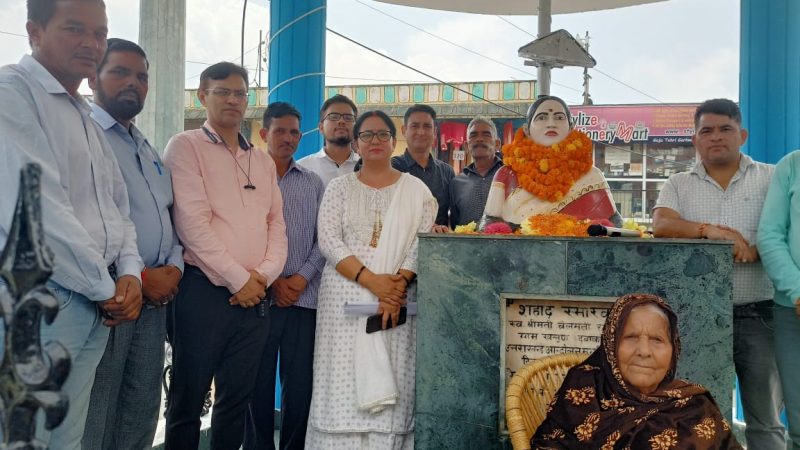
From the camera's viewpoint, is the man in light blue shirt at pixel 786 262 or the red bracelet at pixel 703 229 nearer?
the man in light blue shirt at pixel 786 262

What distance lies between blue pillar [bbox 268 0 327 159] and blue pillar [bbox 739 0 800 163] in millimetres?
3041

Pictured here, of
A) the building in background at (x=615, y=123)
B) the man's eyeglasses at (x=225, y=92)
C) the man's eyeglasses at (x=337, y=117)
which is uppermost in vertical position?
the building in background at (x=615, y=123)

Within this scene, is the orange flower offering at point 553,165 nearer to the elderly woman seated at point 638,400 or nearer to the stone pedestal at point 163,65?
the elderly woman seated at point 638,400

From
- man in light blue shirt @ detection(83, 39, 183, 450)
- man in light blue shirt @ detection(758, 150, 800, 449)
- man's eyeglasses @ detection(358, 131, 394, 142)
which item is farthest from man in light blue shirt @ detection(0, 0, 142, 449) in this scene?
man in light blue shirt @ detection(758, 150, 800, 449)

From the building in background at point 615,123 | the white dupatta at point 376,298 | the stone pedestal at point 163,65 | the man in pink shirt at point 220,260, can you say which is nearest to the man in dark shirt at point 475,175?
the white dupatta at point 376,298

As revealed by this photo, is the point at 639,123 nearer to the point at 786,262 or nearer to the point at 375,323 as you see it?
the point at 786,262

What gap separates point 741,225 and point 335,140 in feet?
7.73

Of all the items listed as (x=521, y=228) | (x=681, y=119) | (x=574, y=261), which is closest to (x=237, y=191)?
(x=521, y=228)

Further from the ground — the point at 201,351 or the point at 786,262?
the point at 786,262

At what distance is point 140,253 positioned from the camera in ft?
9.06

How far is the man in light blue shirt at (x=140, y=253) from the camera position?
274 cm

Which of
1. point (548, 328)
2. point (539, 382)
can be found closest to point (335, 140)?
point (548, 328)

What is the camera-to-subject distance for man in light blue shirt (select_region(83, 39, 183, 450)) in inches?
108

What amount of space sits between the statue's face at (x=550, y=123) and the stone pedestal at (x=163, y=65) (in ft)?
6.12
